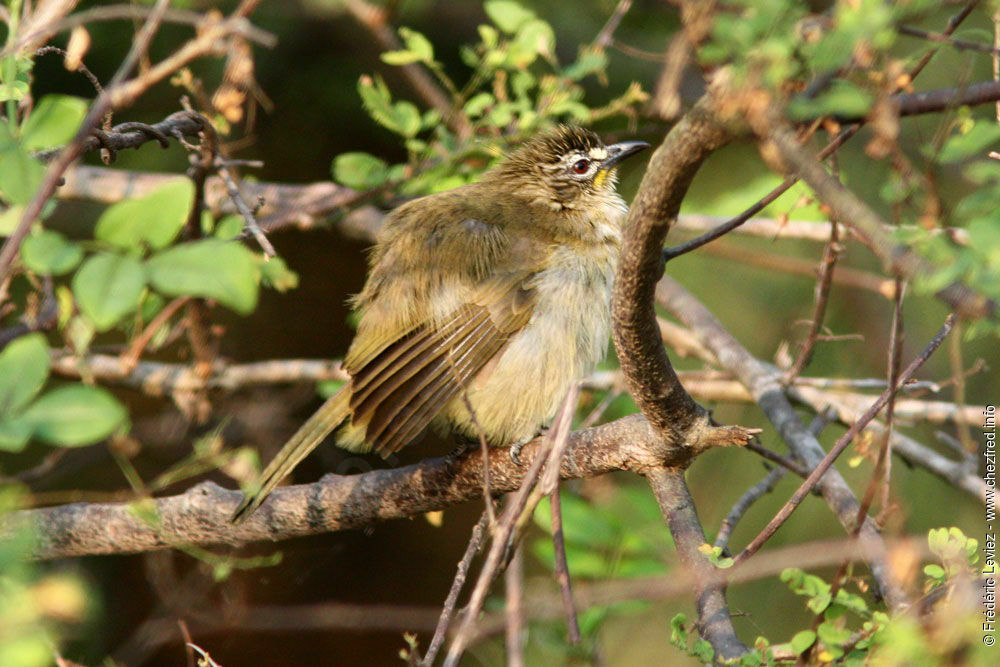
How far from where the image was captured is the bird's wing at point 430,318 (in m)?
3.64

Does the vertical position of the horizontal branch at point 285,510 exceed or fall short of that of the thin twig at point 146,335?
it falls short

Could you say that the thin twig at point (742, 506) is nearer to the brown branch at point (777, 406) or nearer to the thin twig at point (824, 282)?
the brown branch at point (777, 406)

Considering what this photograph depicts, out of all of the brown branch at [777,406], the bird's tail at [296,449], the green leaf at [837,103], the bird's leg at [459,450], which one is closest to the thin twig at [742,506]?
the brown branch at [777,406]

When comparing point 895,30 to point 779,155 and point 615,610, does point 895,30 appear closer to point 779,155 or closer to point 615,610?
point 779,155

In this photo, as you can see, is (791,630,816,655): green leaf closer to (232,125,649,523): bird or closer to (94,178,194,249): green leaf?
(232,125,649,523): bird

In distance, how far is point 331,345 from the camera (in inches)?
272

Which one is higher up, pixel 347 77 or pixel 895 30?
pixel 347 77

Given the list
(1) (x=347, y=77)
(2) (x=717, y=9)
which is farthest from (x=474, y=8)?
(2) (x=717, y=9)

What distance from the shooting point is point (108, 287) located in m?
1.62

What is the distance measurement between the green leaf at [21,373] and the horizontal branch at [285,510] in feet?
6.22

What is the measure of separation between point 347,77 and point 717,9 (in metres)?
4.54

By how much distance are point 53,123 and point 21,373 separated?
61cm

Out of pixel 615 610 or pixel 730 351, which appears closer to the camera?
pixel 615 610

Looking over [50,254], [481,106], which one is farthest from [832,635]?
[481,106]
